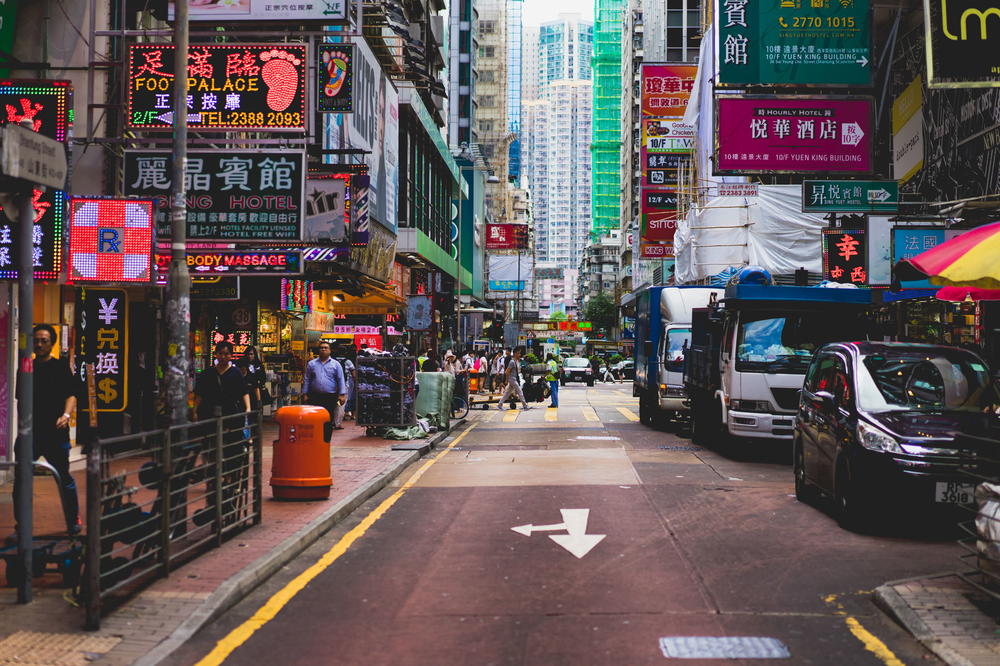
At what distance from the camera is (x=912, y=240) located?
701 inches

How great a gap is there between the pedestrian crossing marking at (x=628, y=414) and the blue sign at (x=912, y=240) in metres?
11.1

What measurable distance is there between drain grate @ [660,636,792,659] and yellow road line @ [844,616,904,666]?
19.8 inches

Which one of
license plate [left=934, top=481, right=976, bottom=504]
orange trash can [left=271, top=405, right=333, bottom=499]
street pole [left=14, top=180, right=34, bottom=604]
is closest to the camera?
street pole [left=14, top=180, right=34, bottom=604]

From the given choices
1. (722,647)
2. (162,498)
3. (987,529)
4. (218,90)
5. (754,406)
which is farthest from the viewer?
(754,406)

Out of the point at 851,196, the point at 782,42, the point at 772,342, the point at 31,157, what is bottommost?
the point at 772,342

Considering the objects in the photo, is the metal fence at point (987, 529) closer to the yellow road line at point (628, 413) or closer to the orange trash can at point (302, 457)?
the orange trash can at point (302, 457)

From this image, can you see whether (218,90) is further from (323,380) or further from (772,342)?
(772,342)

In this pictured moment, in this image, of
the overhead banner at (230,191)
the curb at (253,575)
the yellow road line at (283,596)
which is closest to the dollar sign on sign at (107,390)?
the overhead banner at (230,191)

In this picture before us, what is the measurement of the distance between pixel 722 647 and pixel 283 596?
10.2 ft

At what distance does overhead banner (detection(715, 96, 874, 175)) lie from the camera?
2388cm

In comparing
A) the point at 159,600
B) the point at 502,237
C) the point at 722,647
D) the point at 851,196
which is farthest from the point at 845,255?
the point at 502,237

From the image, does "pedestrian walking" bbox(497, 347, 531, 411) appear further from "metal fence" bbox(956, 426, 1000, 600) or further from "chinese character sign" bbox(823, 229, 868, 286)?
"metal fence" bbox(956, 426, 1000, 600)

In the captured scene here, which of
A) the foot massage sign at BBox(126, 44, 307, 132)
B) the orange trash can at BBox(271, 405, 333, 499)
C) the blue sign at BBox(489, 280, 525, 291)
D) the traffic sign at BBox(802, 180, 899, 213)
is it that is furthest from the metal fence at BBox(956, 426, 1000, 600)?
the blue sign at BBox(489, 280, 525, 291)

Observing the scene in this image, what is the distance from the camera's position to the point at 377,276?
103ft
